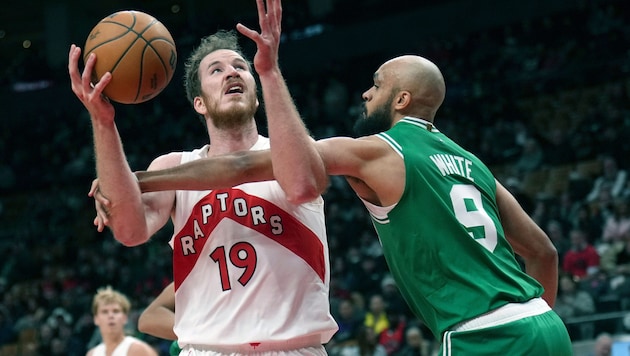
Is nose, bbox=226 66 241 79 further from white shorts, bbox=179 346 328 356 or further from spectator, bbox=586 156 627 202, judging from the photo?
spectator, bbox=586 156 627 202

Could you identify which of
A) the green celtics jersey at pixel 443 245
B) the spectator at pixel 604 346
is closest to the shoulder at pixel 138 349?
the green celtics jersey at pixel 443 245

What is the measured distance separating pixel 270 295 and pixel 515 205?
Result: 4.09ft

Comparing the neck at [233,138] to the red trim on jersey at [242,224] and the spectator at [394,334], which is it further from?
the spectator at [394,334]

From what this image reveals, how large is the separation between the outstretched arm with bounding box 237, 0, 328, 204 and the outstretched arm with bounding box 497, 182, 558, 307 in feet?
3.41

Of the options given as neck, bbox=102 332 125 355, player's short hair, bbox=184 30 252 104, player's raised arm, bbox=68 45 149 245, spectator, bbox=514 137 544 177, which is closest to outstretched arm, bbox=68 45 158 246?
player's raised arm, bbox=68 45 149 245

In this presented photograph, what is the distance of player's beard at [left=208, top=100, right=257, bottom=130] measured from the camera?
4293 mm

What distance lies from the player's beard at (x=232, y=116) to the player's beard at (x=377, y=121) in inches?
23.7

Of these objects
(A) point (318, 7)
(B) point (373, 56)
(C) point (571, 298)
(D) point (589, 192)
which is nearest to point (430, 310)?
(C) point (571, 298)

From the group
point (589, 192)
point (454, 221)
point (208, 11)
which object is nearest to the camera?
point (454, 221)

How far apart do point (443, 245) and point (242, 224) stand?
1051 mm

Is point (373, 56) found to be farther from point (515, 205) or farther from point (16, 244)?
point (515, 205)

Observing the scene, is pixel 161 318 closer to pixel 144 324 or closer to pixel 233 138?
pixel 144 324

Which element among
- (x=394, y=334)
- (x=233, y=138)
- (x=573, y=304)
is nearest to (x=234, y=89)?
(x=233, y=138)

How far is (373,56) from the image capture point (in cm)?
2133
